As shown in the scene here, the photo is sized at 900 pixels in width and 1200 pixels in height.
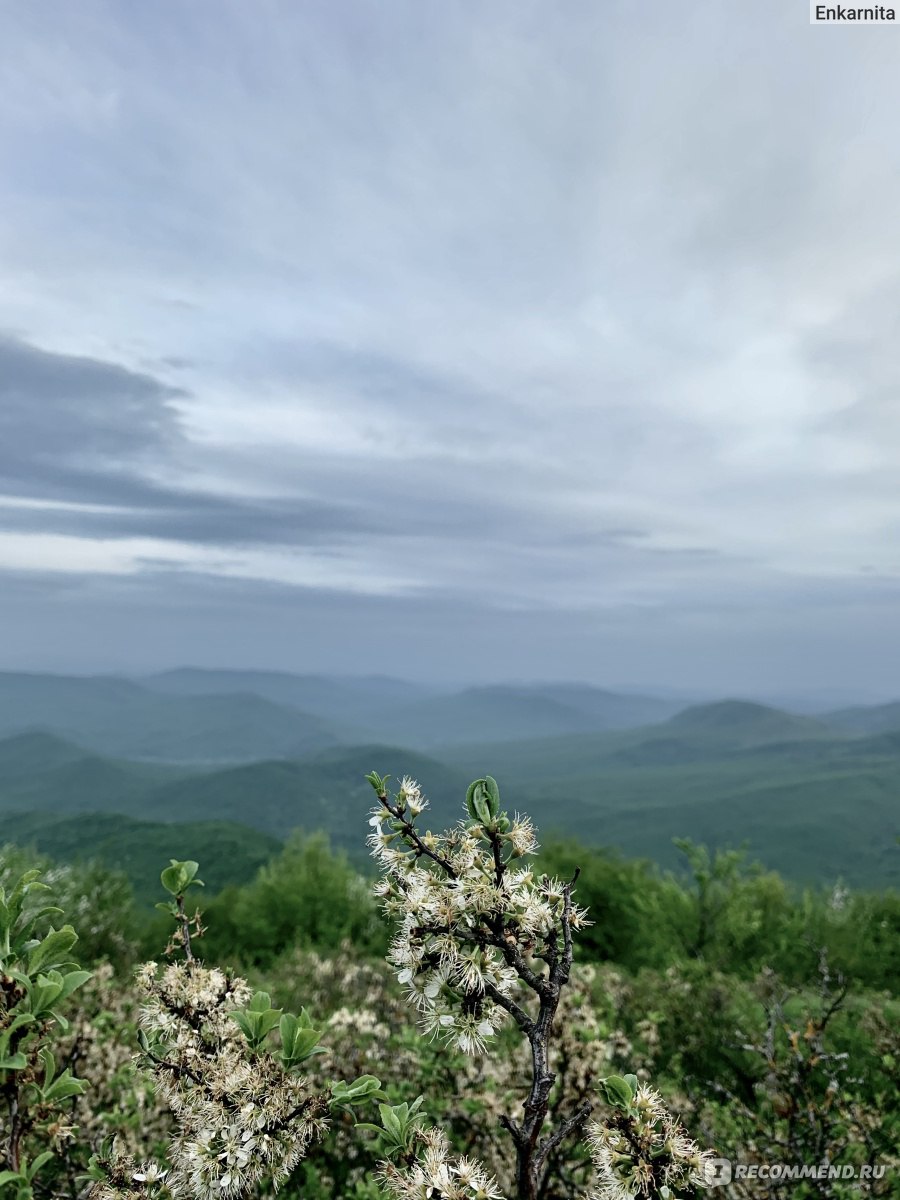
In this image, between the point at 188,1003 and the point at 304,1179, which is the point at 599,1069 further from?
the point at 188,1003

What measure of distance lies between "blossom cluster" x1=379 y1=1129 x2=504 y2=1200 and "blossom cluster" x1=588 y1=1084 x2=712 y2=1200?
0.46 metres

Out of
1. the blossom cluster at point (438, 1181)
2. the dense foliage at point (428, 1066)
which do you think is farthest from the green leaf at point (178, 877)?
the blossom cluster at point (438, 1181)

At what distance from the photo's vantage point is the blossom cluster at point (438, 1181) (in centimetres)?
261

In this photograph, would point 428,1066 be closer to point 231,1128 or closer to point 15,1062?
point 231,1128

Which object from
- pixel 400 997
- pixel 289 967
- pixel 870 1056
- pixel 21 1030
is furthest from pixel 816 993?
pixel 21 1030

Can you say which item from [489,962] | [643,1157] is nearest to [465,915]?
[489,962]

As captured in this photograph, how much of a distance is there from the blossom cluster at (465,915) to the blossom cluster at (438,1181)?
0.41m

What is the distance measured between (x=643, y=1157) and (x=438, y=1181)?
83cm

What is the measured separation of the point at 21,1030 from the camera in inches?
116

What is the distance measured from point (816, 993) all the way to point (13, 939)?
22.1 metres

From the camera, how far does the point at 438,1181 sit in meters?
2.59

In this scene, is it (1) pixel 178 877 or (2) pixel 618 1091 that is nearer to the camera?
(2) pixel 618 1091

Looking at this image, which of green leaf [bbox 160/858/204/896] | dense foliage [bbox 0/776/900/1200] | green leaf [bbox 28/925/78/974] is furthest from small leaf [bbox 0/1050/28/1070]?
green leaf [bbox 160/858/204/896]

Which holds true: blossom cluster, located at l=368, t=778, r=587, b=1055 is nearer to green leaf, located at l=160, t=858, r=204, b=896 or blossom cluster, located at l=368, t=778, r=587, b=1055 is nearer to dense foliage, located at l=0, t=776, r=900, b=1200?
dense foliage, located at l=0, t=776, r=900, b=1200
